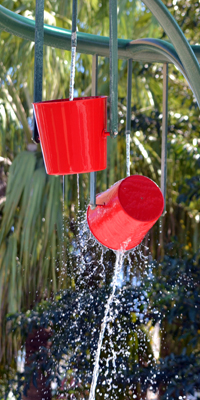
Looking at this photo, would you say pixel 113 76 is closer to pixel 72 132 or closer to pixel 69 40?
pixel 72 132

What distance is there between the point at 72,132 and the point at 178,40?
0.19 metres

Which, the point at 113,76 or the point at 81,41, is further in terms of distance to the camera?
the point at 81,41

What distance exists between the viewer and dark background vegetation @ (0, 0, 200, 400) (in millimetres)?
1979

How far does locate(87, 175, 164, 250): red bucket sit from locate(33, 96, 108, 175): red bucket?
0.07 m

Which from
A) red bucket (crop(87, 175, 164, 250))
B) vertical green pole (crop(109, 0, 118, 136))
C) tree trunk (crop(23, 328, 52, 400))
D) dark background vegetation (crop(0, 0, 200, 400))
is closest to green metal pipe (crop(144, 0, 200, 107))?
vertical green pole (crop(109, 0, 118, 136))

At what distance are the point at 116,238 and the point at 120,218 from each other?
53mm

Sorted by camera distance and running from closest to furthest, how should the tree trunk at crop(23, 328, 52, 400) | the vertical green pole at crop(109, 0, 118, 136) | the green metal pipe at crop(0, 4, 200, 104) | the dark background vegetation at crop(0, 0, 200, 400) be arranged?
the vertical green pole at crop(109, 0, 118, 136), the green metal pipe at crop(0, 4, 200, 104), the dark background vegetation at crop(0, 0, 200, 400), the tree trunk at crop(23, 328, 52, 400)

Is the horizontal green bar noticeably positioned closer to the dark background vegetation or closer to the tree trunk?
the dark background vegetation

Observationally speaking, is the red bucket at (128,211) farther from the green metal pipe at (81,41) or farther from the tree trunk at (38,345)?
the tree trunk at (38,345)

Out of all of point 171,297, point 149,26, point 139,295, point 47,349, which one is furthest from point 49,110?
point 149,26

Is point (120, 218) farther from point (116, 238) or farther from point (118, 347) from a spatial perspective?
point (118, 347)

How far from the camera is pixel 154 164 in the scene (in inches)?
98.9

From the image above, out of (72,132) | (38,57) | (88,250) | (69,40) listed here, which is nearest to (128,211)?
(72,132)

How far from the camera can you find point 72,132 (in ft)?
2.04
